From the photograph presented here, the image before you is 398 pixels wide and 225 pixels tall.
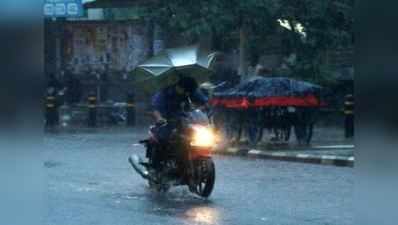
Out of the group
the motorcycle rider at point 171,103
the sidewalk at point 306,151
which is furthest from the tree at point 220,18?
the motorcycle rider at point 171,103

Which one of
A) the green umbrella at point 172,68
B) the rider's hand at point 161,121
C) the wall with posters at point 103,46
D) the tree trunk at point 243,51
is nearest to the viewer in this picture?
the rider's hand at point 161,121

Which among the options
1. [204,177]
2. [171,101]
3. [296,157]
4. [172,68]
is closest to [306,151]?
[296,157]

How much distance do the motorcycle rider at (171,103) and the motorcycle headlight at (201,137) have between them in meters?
0.45

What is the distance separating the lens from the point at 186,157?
37.9 ft

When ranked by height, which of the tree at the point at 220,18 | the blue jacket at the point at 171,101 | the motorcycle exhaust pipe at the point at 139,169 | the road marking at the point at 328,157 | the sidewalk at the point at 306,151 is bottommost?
the sidewalk at the point at 306,151

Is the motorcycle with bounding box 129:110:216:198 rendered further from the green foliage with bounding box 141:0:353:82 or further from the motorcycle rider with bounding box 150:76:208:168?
the green foliage with bounding box 141:0:353:82

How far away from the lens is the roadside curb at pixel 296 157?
1617 cm

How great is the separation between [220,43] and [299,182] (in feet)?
50.0

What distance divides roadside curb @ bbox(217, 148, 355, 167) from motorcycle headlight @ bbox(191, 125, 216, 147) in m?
5.08

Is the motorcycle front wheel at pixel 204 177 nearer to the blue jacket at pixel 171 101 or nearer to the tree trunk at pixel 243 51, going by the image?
the blue jacket at pixel 171 101

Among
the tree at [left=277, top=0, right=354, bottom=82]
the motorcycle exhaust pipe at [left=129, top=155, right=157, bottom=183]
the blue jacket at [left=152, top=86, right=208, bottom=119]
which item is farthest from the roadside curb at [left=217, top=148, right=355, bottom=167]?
the tree at [left=277, top=0, right=354, bottom=82]

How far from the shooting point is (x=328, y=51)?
90.7ft

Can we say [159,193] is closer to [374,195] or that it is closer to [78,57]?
[374,195]

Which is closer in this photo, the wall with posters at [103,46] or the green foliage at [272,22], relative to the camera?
the green foliage at [272,22]
